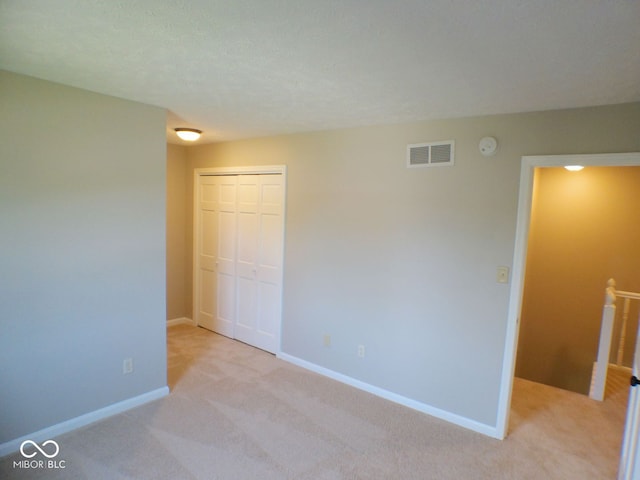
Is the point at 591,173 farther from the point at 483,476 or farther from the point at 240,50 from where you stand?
the point at 240,50

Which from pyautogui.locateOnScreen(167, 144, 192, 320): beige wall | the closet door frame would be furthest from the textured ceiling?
pyautogui.locateOnScreen(167, 144, 192, 320): beige wall

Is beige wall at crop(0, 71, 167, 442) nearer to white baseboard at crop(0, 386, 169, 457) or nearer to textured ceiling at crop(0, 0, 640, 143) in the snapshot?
white baseboard at crop(0, 386, 169, 457)

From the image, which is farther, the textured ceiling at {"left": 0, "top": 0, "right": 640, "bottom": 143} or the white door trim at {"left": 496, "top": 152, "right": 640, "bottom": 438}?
the white door trim at {"left": 496, "top": 152, "right": 640, "bottom": 438}

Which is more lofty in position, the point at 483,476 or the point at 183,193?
the point at 183,193

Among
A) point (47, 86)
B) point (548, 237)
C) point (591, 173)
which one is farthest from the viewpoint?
point (548, 237)

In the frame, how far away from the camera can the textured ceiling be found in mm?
1301

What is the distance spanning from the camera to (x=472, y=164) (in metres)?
2.71

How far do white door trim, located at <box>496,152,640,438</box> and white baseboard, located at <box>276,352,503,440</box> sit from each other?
118 mm

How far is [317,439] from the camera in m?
2.61

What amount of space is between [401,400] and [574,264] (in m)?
2.88

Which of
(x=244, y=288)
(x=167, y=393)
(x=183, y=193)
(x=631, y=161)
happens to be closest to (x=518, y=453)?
(x=631, y=161)

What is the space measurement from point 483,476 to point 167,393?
2528 mm
